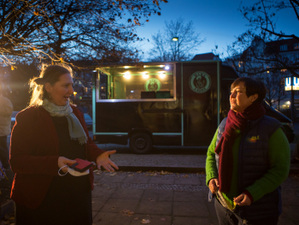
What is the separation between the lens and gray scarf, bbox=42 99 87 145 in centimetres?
194

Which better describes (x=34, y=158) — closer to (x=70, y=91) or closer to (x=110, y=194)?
(x=70, y=91)

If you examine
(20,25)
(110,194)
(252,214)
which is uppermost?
(20,25)

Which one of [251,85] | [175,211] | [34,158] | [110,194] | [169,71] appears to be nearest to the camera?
[34,158]

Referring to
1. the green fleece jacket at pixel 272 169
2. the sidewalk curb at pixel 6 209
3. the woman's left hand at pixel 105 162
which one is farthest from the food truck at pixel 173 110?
the green fleece jacket at pixel 272 169

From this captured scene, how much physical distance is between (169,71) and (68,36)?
566 centimetres

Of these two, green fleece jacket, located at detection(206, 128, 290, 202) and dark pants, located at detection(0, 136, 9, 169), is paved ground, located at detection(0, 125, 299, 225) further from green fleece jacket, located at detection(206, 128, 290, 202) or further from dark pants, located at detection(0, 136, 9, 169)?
dark pants, located at detection(0, 136, 9, 169)

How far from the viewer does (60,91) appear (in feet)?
6.49

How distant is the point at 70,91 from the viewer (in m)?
2.04

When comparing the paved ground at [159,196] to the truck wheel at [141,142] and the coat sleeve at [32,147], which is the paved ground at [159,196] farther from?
the coat sleeve at [32,147]

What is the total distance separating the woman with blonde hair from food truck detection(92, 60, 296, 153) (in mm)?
6772

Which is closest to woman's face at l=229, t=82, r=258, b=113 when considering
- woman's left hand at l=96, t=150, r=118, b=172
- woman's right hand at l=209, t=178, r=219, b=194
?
woman's right hand at l=209, t=178, r=219, b=194

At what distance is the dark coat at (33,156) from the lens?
5.66 feet

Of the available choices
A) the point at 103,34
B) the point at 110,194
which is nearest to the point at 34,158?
the point at 110,194

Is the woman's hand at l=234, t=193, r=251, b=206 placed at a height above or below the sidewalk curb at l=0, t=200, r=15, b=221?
above
